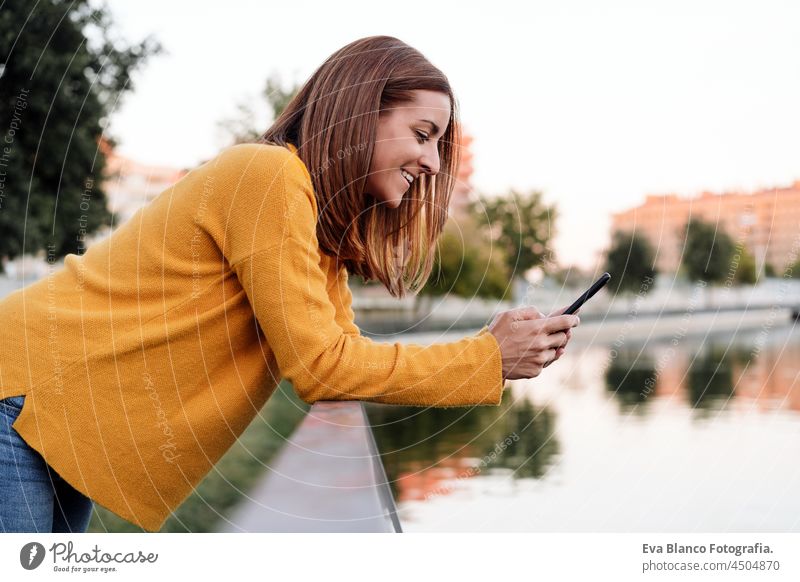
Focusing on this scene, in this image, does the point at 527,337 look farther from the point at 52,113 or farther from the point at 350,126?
the point at 52,113

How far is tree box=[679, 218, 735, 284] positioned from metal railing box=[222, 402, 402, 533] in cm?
1562

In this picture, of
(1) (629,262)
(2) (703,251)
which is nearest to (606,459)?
(1) (629,262)

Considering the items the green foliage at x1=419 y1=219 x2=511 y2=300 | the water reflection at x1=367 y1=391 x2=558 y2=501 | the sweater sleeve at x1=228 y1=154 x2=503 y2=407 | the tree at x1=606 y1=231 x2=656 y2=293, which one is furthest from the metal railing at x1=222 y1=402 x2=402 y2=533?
the tree at x1=606 y1=231 x2=656 y2=293

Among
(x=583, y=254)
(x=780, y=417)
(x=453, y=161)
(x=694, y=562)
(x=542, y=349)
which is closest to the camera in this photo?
(x=542, y=349)

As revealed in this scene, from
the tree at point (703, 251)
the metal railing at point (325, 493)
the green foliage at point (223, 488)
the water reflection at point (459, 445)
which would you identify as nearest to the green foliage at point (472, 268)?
the water reflection at point (459, 445)

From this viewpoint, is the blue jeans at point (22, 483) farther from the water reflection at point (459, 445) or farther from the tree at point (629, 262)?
the tree at point (629, 262)

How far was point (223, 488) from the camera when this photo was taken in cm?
384

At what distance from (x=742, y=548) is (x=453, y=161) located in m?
1.03

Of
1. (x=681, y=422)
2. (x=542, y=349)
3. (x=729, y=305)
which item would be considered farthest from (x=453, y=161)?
(x=729, y=305)

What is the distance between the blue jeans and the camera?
1245mm

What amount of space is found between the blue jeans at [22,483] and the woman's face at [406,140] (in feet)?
1.88

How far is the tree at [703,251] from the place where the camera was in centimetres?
1838

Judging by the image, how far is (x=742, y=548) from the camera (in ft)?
6.17

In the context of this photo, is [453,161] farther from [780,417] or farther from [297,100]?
[780,417]
